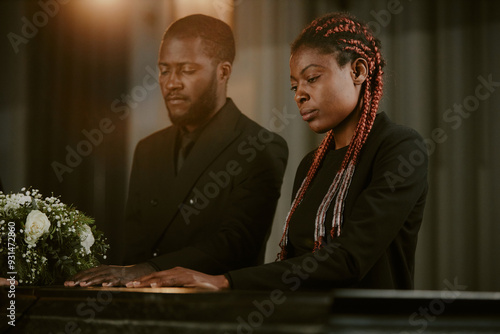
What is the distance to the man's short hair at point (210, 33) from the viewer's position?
289cm

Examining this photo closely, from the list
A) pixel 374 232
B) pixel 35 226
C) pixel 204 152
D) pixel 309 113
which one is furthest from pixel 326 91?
pixel 35 226

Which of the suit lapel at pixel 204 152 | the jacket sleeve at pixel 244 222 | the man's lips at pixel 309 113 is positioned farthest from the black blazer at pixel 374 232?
the suit lapel at pixel 204 152

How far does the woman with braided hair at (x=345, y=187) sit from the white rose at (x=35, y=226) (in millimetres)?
592

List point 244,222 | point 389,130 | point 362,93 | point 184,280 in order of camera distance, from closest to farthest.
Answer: point 184,280
point 389,130
point 362,93
point 244,222

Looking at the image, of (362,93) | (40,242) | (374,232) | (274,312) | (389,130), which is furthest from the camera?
(362,93)

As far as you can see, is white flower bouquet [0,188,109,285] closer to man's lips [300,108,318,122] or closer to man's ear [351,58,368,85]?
man's lips [300,108,318,122]

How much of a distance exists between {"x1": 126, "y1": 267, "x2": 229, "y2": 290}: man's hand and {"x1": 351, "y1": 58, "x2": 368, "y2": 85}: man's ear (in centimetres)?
103

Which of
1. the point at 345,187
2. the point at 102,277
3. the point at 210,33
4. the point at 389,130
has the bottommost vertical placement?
the point at 102,277

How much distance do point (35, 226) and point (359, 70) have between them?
1403 mm

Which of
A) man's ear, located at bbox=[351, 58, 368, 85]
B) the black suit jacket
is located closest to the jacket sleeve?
the black suit jacket

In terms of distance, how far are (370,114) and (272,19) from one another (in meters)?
0.95

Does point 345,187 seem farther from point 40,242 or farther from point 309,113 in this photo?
point 40,242

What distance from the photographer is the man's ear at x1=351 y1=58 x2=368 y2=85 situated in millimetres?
2221

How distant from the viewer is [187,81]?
115 inches
